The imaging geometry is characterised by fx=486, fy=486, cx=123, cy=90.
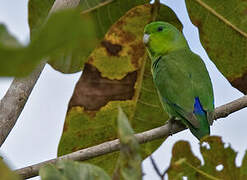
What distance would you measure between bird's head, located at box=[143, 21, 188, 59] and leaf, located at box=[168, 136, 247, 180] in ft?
4.26

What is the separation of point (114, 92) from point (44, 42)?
2.25m

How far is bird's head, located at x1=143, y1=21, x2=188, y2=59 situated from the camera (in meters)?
3.34

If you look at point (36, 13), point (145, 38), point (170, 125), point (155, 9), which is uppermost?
point (36, 13)

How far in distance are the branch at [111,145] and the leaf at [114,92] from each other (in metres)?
0.46

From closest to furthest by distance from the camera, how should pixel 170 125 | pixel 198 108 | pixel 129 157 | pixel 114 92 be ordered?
pixel 129 157
pixel 170 125
pixel 114 92
pixel 198 108

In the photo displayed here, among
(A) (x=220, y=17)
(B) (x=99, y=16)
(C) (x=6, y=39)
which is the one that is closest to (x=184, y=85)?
(A) (x=220, y=17)

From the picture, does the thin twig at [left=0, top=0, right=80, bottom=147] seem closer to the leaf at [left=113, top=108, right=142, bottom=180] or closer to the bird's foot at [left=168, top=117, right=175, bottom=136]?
the bird's foot at [left=168, top=117, right=175, bottom=136]

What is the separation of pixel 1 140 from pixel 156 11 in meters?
1.36

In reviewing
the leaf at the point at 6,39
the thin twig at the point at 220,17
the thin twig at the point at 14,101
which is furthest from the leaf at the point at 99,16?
the leaf at the point at 6,39

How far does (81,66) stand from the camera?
2.82 meters

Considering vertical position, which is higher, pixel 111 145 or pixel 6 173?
pixel 6 173

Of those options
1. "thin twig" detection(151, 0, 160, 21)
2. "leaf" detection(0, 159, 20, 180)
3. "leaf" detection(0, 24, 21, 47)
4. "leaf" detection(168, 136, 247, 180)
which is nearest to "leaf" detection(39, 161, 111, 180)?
"leaf" detection(0, 159, 20, 180)

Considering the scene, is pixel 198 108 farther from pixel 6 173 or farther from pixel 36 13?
pixel 6 173

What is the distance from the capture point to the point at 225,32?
283cm
